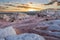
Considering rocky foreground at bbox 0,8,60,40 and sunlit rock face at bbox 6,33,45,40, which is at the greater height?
rocky foreground at bbox 0,8,60,40

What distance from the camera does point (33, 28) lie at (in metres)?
1.77

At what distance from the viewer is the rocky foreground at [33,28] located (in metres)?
1.66

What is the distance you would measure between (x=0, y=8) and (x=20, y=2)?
259 millimetres

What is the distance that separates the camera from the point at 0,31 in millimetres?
1679

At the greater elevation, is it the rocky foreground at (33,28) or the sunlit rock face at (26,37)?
the rocky foreground at (33,28)

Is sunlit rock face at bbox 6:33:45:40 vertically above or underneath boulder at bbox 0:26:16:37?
underneath

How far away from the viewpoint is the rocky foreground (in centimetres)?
166

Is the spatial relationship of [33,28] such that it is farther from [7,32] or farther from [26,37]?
[7,32]

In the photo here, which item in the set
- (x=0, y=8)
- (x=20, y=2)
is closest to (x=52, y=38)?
(x=20, y=2)

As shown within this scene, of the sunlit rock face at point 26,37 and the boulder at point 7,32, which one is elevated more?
the boulder at point 7,32

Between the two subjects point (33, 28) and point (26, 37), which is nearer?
point (26, 37)

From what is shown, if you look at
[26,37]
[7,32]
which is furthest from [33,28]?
[7,32]

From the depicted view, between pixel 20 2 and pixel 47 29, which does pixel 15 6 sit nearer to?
pixel 20 2

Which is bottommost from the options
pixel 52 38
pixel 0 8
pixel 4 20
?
pixel 52 38
